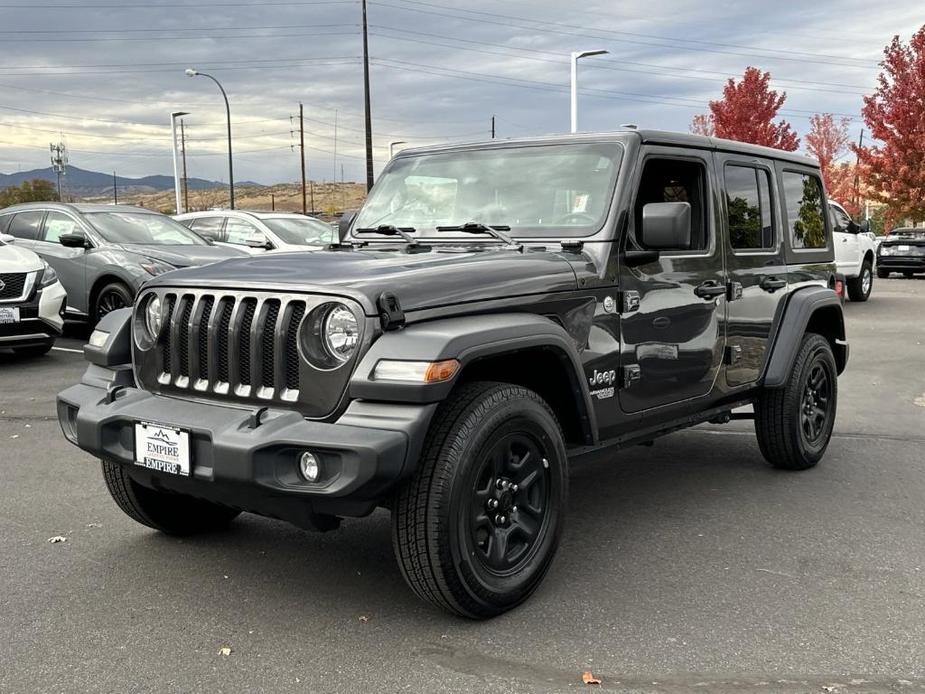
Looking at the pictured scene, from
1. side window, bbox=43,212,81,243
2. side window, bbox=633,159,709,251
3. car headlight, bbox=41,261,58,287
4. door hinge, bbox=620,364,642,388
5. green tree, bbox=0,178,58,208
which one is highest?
green tree, bbox=0,178,58,208

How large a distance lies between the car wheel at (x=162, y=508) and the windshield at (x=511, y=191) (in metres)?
1.61

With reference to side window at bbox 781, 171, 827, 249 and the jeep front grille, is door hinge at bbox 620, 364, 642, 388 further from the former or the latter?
side window at bbox 781, 171, 827, 249

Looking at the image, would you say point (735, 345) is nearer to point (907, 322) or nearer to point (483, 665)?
point (483, 665)

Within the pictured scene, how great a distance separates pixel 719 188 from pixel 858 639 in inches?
96.5

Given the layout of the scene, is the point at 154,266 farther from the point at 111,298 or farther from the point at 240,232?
the point at 240,232

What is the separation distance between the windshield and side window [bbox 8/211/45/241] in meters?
8.22

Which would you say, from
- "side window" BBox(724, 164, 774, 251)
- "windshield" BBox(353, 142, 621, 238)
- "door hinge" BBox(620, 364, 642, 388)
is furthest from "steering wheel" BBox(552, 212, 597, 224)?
"side window" BBox(724, 164, 774, 251)

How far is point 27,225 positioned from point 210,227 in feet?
8.26

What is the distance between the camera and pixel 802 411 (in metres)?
5.50

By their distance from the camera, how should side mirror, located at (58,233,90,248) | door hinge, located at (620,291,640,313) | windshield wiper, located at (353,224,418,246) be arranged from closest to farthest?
1. door hinge, located at (620,291,640,313)
2. windshield wiper, located at (353,224,418,246)
3. side mirror, located at (58,233,90,248)

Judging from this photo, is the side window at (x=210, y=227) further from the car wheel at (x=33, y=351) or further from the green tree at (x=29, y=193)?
the green tree at (x=29, y=193)

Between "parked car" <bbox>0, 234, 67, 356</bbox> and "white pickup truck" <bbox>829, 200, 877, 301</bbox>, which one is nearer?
"parked car" <bbox>0, 234, 67, 356</bbox>

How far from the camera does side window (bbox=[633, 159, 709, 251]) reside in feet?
14.6

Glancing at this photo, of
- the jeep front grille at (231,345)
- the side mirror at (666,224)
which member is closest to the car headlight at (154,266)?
the jeep front grille at (231,345)
